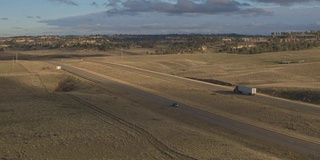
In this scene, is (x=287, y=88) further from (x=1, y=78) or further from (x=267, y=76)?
(x=1, y=78)

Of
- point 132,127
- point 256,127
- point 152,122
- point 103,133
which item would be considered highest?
point 103,133

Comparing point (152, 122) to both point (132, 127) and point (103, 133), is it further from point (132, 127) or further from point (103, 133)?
point (103, 133)

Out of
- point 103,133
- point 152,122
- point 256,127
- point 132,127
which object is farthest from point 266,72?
point 103,133

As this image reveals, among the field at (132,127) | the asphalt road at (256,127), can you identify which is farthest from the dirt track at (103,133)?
the asphalt road at (256,127)

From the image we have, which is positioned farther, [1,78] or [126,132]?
[1,78]

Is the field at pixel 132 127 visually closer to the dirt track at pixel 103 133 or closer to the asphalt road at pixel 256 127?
the dirt track at pixel 103 133

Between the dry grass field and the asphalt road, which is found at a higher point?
the asphalt road

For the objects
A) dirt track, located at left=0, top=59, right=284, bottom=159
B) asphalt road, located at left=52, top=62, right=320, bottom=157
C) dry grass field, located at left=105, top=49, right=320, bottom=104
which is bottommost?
dry grass field, located at left=105, top=49, right=320, bottom=104

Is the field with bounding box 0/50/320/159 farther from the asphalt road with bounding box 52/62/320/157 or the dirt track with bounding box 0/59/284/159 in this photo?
the asphalt road with bounding box 52/62/320/157

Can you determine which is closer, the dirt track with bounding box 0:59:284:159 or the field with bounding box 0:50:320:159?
the dirt track with bounding box 0:59:284:159

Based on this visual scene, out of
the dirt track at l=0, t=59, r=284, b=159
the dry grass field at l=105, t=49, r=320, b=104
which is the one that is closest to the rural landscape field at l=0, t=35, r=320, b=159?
the dirt track at l=0, t=59, r=284, b=159

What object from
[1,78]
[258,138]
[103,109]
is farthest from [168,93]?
[1,78]
